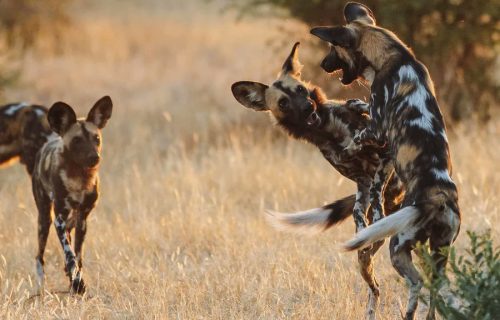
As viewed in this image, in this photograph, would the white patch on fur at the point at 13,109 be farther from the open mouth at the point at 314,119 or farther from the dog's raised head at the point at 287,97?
the open mouth at the point at 314,119

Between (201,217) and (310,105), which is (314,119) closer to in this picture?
(310,105)

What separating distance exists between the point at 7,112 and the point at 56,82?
23.2 ft

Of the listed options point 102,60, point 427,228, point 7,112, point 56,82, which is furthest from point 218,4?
point 427,228

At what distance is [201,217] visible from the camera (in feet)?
19.8

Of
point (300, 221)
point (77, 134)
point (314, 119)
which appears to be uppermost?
point (314, 119)

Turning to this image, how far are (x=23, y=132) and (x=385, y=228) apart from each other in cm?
307

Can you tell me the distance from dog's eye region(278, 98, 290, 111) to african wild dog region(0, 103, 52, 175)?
5.83 ft

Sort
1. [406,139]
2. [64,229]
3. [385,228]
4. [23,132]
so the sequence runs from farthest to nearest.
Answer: [23,132] → [64,229] → [406,139] → [385,228]

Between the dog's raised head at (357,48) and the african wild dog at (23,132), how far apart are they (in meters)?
2.25

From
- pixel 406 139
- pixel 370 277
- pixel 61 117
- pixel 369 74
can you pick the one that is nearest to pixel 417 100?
pixel 406 139

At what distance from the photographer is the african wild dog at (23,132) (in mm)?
5836

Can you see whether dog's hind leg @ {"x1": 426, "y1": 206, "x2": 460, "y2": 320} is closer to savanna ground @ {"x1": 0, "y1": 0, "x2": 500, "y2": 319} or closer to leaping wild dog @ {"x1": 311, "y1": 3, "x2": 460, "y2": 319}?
leaping wild dog @ {"x1": 311, "y1": 3, "x2": 460, "y2": 319}

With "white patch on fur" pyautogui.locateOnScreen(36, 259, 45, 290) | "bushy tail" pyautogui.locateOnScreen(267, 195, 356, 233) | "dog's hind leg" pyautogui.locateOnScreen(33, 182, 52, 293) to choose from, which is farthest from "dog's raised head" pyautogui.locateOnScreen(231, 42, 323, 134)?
"white patch on fur" pyautogui.locateOnScreen(36, 259, 45, 290)

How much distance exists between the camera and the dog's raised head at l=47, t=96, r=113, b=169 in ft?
16.3
